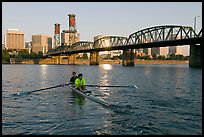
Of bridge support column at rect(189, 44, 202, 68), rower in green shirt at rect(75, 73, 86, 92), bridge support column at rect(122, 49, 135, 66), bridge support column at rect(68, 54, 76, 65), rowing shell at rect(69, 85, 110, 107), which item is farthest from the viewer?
bridge support column at rect(68, 54, 76, 65)

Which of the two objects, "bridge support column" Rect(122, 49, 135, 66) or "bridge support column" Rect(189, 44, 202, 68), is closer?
"bridge support column" Rect(189, 44, 202, 68)

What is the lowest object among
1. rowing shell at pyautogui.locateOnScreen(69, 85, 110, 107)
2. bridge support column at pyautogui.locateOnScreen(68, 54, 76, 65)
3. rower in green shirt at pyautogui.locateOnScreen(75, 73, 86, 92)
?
rowing shell at pyautogui.locateOnScreen(69, 85, 110, 107)

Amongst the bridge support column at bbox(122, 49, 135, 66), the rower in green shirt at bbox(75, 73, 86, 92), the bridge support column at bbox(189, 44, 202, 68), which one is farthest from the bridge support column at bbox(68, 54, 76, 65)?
the rower in green shirt at bbox(75, 73, 86, 92)

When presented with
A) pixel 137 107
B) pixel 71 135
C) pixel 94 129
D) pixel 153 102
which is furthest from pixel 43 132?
pixel 153 102

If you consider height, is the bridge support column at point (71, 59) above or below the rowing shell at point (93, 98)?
above

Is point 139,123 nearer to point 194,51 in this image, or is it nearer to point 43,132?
point 43,132

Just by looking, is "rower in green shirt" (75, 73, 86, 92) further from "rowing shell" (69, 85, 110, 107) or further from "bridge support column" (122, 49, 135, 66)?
"bridge support column" (122, 49, 135, 66)

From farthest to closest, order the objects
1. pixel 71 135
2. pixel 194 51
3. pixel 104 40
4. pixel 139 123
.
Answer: pixel 104 40
pixel 194 51
pixel 139 123
pixel 71 135

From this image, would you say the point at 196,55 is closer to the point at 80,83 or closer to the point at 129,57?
the point at 129,57

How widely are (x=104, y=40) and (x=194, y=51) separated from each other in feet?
239

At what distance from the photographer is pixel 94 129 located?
14148 millimetres

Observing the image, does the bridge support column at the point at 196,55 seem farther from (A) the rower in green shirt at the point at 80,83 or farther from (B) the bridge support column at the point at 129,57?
(A) the rower in green shirt at the point at 80,83

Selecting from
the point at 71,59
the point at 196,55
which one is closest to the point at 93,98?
the point at 196,55

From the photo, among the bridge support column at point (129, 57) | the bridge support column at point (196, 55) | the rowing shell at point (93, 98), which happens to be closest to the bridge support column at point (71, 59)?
the bridge support column at point (129, 57)
